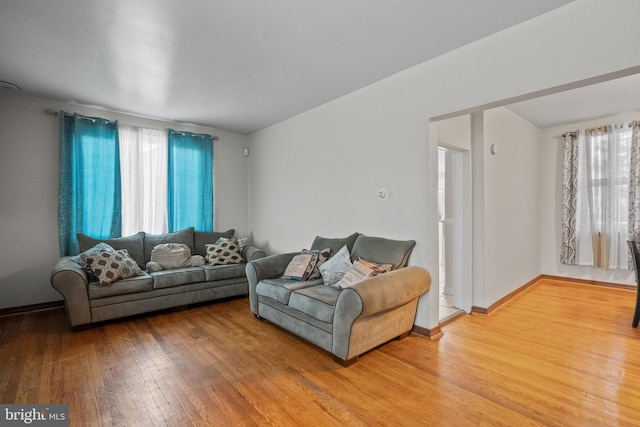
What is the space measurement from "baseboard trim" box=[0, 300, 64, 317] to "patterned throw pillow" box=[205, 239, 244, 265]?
1.93 metres

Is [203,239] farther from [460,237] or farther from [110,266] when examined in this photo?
[460,237]

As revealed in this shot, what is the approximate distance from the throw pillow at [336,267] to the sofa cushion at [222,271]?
4.95 ft

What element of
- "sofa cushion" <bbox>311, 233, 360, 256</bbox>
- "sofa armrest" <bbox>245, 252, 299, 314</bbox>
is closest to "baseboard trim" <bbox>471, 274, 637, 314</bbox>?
"sofa cushion" <bbox>311, 233, 360, 256</bbox>

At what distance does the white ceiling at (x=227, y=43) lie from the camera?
2037mm

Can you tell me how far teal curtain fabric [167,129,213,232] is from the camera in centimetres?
466

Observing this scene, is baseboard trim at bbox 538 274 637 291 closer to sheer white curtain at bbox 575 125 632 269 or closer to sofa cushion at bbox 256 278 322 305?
sheer white curtain at bbox 575 125 632 269

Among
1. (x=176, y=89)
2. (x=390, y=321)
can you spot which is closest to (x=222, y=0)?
(x=176, y=89)

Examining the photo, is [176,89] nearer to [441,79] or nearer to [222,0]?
[222,0]

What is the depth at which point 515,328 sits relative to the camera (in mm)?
3090

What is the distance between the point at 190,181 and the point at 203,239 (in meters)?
0.98

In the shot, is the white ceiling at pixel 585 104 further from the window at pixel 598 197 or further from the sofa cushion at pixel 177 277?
the sofa cushion at pixel 177 277

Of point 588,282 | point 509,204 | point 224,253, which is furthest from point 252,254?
point 588,282

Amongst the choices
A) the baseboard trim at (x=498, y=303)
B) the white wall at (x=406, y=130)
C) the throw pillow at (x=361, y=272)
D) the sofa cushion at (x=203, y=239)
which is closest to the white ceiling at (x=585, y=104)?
the white wall at (x=406, y=130)

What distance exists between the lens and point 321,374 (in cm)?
229
